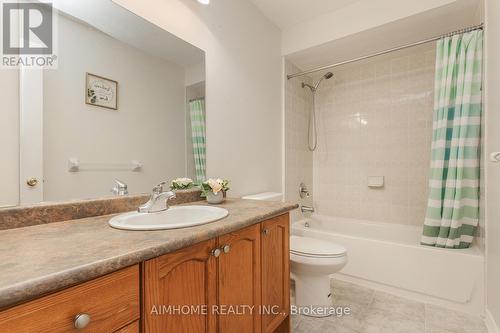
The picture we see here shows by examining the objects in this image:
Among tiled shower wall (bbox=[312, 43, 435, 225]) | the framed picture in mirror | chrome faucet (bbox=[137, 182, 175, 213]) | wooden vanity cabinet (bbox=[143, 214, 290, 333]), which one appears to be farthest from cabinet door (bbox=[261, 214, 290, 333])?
tiled shower wall (bbox=[312, 43, 435, 225])

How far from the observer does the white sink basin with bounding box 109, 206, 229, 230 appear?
919mm

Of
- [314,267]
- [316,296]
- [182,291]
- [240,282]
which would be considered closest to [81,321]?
[182,291]

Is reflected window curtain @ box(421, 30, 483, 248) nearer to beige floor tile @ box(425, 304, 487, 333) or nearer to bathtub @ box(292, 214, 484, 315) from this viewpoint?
bathtub @ box(292, 214, 484, 315)

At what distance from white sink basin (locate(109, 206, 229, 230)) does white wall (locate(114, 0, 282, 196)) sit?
0.44 metres

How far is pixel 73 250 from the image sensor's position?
62 cm

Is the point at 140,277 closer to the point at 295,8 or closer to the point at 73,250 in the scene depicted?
the point at 73,250

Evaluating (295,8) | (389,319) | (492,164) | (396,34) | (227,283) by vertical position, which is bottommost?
(389,319)

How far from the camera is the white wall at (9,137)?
0.85 m

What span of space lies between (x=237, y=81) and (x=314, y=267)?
56.4 inches

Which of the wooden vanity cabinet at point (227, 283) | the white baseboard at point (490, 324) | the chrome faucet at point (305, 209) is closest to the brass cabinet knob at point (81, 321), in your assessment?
the wooden vanity cabinet at point (227, 283)

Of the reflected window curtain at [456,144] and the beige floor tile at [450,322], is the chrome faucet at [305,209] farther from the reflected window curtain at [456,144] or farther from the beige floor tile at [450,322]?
the beige floor tile at [450,322]

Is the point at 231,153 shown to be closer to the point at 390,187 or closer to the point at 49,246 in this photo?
the point at 49,246

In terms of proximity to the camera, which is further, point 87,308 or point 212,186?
point 212,186

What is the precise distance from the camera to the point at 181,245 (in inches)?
28.1
